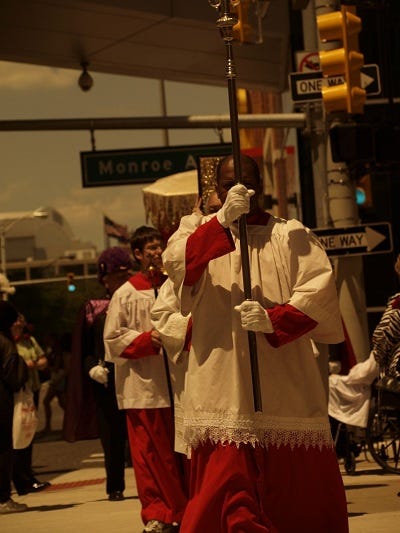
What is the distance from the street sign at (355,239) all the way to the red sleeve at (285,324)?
8.10 meters

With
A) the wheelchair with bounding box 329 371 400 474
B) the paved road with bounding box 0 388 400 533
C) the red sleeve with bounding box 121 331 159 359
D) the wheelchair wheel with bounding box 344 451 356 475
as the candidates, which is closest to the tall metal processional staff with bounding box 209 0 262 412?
the paved road with bounding box 0 388 400 533

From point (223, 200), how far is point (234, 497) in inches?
59.5

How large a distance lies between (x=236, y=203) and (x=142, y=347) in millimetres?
3340

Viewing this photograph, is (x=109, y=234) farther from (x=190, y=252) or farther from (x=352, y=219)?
(x=190, y=252)

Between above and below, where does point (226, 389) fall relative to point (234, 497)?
above

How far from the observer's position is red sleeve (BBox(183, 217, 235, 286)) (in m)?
6.78

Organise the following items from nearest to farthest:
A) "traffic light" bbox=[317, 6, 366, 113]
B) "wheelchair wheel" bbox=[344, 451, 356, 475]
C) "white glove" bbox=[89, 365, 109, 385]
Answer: "white glove" bbox=[89, 365, 109, 385], "wheelchair wheel" bbox=[344, 451, 356, 475], "traffic light" bbox=[317, 6, 366, 113]

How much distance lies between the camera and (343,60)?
14016 millimetres

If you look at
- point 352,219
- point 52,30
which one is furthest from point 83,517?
point 52,30

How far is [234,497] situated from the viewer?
21.7 ft

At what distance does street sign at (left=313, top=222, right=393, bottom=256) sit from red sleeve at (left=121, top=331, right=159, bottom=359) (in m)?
5.26

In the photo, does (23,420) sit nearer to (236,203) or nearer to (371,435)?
(371,435)

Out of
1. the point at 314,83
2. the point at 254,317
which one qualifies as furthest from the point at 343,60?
the point at 254,317

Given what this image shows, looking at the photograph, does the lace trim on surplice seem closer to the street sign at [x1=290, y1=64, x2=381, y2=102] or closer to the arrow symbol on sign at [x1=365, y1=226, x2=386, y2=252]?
the arrow symbol on sign at [x1=365, y1=226, x2=386, y2=252]
